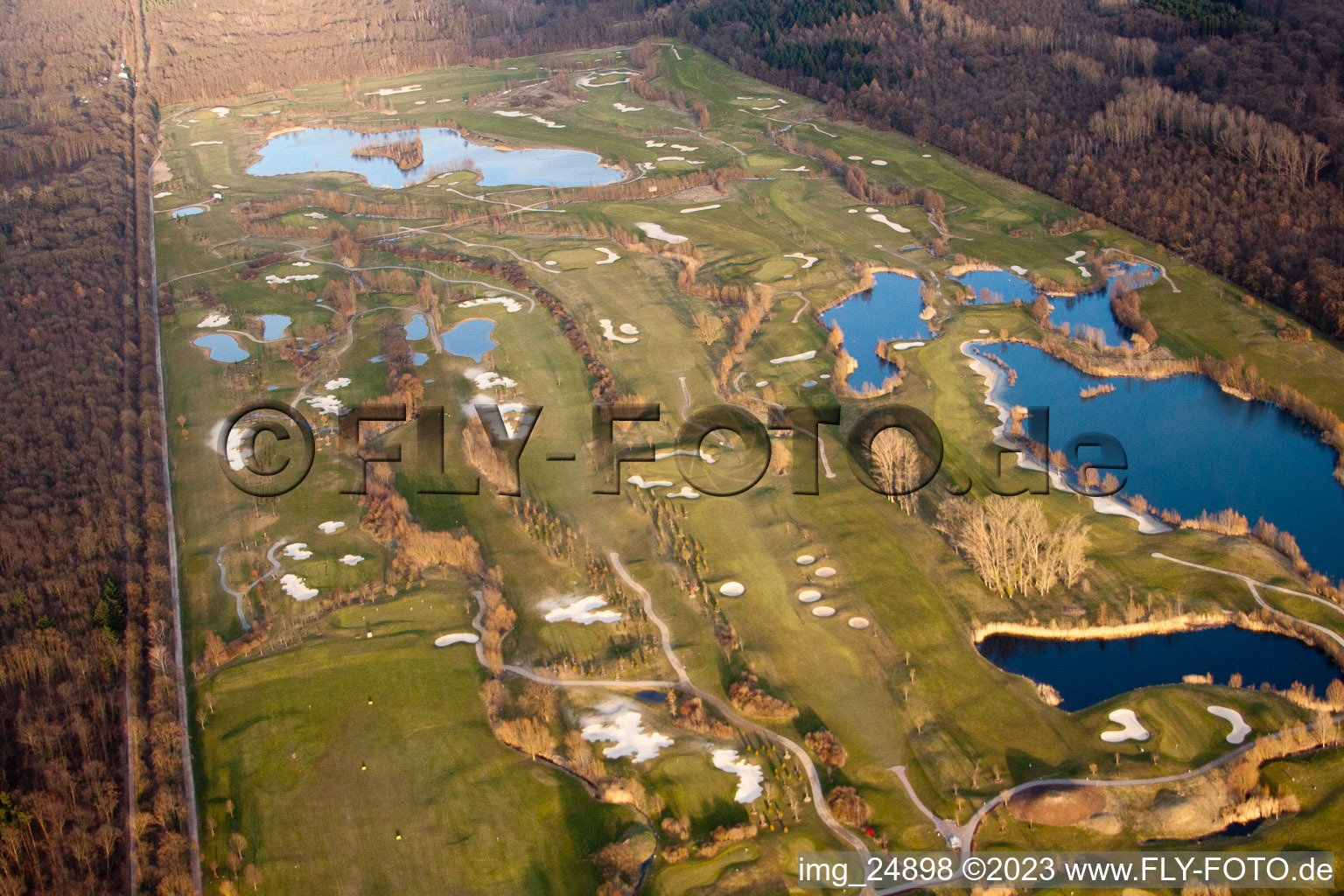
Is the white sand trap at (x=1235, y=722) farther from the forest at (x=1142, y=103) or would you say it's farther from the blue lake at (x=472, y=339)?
the blue lake at (x=472, y=339)

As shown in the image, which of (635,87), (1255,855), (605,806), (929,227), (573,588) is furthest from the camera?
(635,87)


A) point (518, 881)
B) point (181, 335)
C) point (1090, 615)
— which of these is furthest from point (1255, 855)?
point (181, 335)

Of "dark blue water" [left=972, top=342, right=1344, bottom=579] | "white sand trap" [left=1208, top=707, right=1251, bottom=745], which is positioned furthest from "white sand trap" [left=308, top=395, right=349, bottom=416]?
"white sand trap" [left=1208, top=707, right=1251, bottom=745]

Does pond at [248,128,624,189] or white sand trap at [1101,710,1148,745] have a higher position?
pond at [248,128,624,189]

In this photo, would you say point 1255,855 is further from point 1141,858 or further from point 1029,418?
point 1029,418

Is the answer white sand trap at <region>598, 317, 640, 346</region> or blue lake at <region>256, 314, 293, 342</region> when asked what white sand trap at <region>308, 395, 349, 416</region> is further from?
white sand trap at <region>598, 317, 640, 346</region>

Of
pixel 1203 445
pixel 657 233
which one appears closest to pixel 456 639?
pixel 1203 445

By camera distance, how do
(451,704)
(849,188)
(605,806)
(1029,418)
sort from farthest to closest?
(849,188) < (1029,418) < (451,704) < (605,806)

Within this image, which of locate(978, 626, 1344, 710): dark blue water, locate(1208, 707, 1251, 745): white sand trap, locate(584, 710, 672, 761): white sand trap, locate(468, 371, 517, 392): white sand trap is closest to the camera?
locate(1208, 707, 1251, 745): white sand trap
